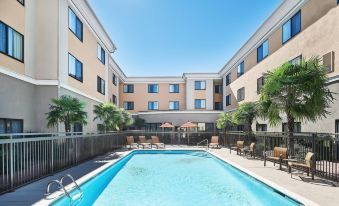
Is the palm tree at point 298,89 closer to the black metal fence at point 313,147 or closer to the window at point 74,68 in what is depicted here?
the black metal fence at point 313,147

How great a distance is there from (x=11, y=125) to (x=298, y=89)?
43.5ft

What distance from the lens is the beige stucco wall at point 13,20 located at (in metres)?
12.3

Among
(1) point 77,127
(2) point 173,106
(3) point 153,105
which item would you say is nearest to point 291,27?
(1) point 77,127

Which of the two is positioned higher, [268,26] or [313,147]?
[268,26]

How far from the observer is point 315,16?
15.9 meters

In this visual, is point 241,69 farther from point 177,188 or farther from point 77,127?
point 177,188

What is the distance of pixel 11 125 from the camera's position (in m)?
13.2

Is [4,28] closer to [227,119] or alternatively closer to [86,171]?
[86,171]

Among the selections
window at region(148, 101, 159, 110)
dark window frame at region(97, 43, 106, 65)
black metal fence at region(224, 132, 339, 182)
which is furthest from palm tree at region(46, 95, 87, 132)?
window at region(148, 101, 159, 110)

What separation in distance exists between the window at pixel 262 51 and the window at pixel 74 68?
49.1 ft

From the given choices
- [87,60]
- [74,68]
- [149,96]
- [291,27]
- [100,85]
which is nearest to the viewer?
[74,68]

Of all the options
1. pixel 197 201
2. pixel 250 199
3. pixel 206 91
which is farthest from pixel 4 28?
pixel 206 91

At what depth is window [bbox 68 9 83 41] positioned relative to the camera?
56.4ft

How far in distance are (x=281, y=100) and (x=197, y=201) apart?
6.29 meters
